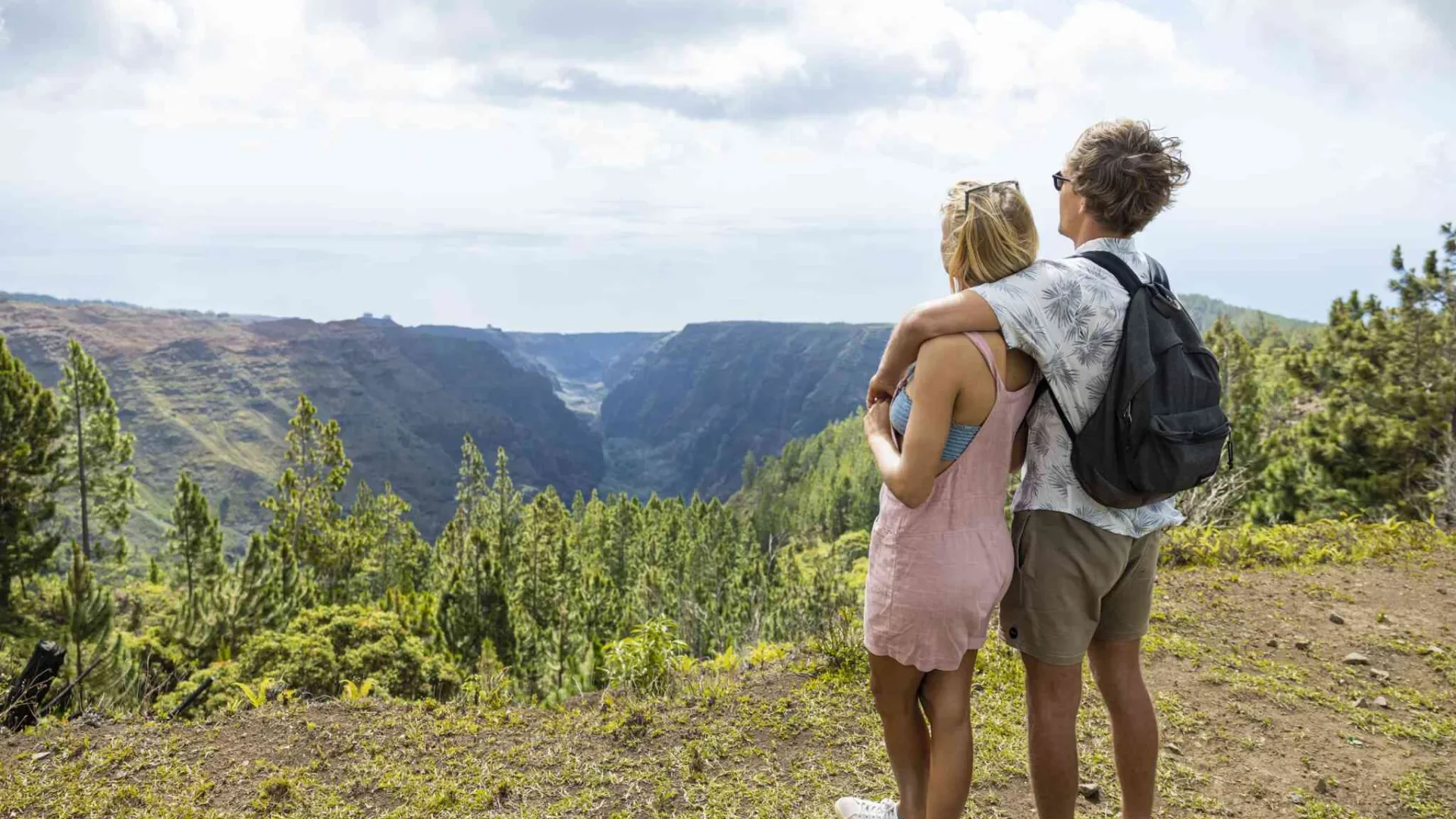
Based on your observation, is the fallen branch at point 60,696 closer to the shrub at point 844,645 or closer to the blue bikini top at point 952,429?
the shrub at point 844,645

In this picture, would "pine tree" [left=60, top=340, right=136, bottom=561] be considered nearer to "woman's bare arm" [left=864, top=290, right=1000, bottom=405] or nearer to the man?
"woman's bare arm" [left=864, top=290, right=1000, bottom=405]

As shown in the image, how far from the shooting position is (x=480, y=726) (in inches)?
181

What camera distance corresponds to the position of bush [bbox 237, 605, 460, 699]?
461 inches

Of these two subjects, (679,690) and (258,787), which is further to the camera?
(679,690)

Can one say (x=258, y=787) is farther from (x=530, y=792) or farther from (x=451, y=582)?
(x=451, y=582)

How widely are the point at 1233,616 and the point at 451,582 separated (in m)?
19.5

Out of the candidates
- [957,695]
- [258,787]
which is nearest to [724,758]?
[957,695]

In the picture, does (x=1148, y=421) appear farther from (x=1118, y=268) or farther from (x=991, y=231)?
(x=991, y=231)

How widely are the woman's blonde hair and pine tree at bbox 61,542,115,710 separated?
40.3 ft

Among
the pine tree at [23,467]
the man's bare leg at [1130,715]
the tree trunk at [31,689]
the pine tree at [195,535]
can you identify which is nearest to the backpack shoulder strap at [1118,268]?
the man's bare leg at [1130,715]

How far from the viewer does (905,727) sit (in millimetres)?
2746

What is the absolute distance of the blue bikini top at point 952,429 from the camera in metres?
2.39

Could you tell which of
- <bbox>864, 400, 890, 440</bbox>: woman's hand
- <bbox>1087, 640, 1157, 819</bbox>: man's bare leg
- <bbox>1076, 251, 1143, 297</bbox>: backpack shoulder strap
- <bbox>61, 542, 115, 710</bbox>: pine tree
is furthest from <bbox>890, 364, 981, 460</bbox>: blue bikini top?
<bbox>61, 542, 115, 710</bbox>: pine tree

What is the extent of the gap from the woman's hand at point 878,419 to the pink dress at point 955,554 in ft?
0.66
